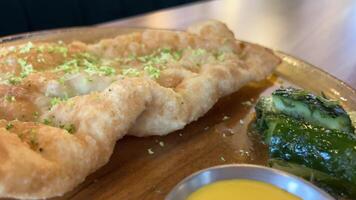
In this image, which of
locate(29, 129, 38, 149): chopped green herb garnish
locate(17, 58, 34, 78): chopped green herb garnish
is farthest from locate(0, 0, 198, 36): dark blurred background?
locate(29, 129, 38, 149): chopped green herb garnish

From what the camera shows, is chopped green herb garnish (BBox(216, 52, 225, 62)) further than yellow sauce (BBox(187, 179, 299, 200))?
Yes

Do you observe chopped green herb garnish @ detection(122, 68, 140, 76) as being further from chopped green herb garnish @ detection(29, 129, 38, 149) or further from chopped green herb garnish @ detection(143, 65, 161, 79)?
chopped green herb garnish @ detection(29, 129, 38, 149)

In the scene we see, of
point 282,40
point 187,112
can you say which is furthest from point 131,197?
point 282,40

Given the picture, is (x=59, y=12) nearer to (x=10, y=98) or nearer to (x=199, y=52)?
(x=199, y=52)

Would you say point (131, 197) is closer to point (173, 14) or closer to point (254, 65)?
point (254, 65)

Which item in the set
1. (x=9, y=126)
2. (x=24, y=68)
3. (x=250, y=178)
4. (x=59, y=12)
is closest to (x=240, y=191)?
(x=250, y=178)

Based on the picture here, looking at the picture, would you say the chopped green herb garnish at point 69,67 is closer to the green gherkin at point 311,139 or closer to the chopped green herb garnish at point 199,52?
the chopped green herb garnish at point 199,52
